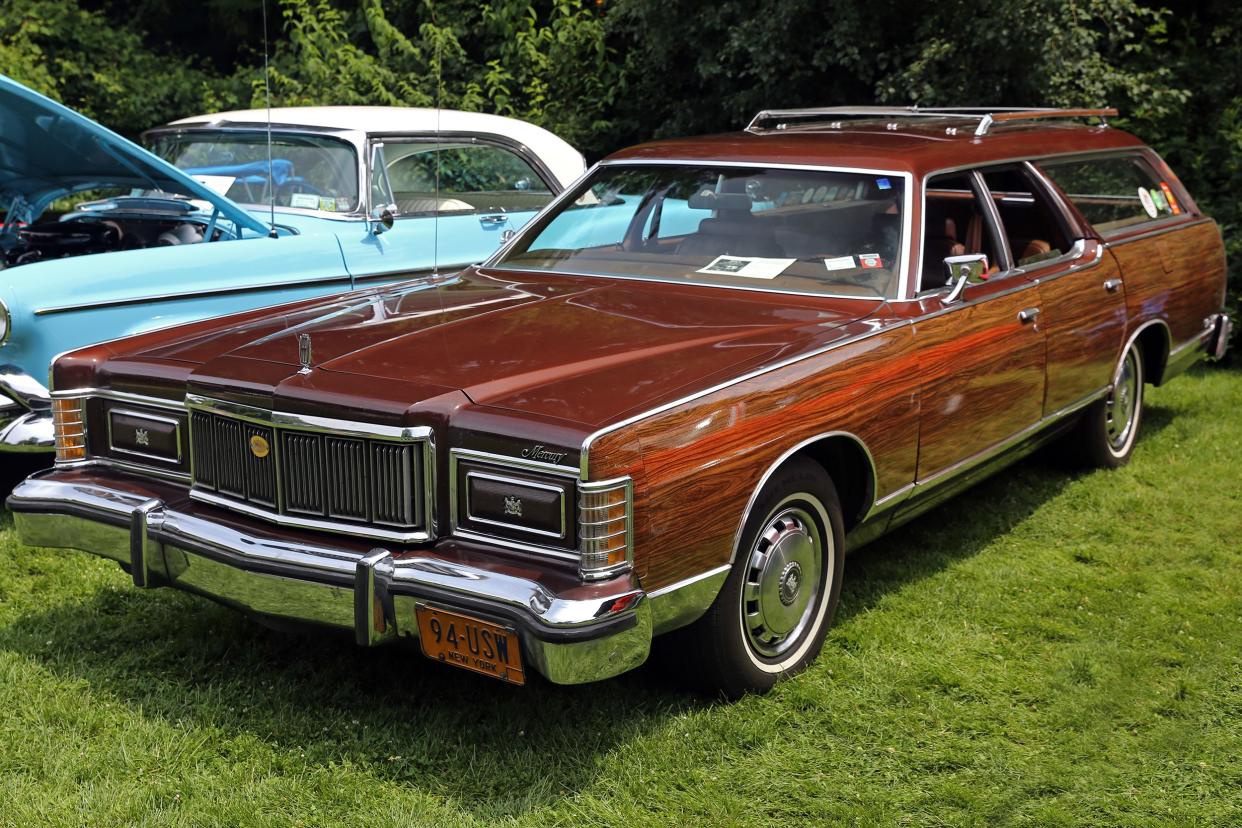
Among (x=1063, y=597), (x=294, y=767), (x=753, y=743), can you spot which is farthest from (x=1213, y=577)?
(x=294, y=767)

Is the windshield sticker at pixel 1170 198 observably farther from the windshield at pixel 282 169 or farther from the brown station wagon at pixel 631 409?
the windshield at pixel 282 169

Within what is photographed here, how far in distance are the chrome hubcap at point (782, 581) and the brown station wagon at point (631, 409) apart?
1 centimetres

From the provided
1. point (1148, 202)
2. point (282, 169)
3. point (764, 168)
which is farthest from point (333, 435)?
point (1148, 202)

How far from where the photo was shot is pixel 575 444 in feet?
9.80

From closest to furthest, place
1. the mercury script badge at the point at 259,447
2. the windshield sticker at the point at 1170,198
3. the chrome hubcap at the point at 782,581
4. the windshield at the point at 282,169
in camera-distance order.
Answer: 1. the mercury script badge at the point at 259,447
2. the chrome hubcap at the point at 782,581
3. the windshield sticker at the point at 1170,198
4. the windshield at the point at 282,169

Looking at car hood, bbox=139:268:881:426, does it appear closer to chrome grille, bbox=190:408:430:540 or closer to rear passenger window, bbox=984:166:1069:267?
chrome grille, bbox=190:408:430:540

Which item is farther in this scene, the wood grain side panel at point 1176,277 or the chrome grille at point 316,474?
the wood grain side panel at point 1176,277

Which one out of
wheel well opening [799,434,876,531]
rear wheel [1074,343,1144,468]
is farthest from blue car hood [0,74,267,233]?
rear wheel [1074,343,1144,468]

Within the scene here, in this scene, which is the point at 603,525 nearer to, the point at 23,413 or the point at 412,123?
the point at 23,413

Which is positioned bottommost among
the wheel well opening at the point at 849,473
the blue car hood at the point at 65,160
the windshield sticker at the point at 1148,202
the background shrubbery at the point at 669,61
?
the wheel well opening at the point at 849,473

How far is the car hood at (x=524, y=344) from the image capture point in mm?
3295

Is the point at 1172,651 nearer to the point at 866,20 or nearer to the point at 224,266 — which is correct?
the point at 224,266

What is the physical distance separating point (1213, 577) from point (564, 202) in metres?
2.76

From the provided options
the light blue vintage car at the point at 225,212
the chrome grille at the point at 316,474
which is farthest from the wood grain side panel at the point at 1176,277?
→ the chrome grille at the point at 316,474
